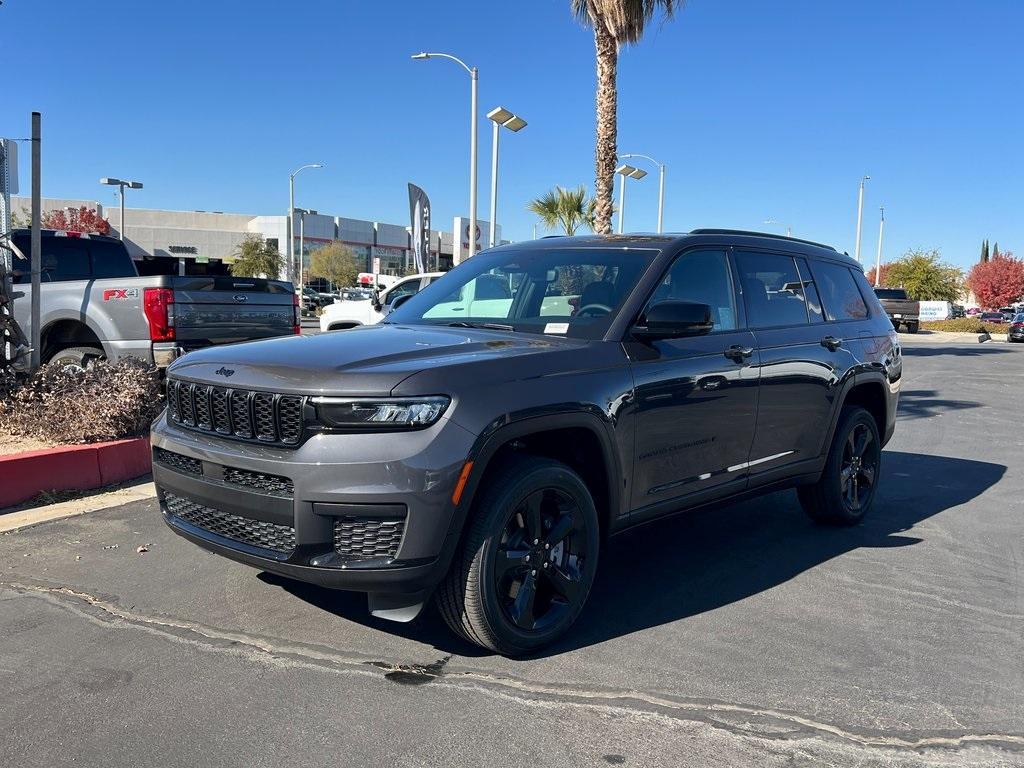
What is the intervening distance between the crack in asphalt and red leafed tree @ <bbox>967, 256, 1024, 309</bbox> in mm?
98476

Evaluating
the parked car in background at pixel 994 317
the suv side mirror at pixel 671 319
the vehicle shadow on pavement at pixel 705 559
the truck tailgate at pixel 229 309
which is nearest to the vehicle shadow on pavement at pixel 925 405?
the vehicle shadow on pavement at pixel 705 559

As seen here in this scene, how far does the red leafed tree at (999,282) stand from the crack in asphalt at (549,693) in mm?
98476

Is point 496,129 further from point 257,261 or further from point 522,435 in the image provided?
point 257,261

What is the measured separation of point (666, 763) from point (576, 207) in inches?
1037

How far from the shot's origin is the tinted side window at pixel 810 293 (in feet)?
18.2

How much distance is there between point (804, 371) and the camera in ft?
17.1

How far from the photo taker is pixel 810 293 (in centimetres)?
564

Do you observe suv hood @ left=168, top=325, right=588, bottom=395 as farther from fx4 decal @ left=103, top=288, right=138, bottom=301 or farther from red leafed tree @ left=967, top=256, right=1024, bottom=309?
red leafed tree @ left=967, top=256, right=1024, bottom=309

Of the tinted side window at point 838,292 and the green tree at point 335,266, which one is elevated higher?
the green tree at point 335,266

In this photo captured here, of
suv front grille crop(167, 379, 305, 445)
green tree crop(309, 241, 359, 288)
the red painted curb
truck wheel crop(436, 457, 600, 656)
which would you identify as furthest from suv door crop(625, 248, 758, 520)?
green tree crop(309, 241, 359, 288)

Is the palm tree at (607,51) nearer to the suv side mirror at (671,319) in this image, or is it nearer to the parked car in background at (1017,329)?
the suv side mirror at (671,319)

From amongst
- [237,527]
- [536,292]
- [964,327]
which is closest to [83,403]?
[237,527]

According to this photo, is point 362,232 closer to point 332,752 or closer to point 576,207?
point 576,207

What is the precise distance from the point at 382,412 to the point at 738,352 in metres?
2.25
